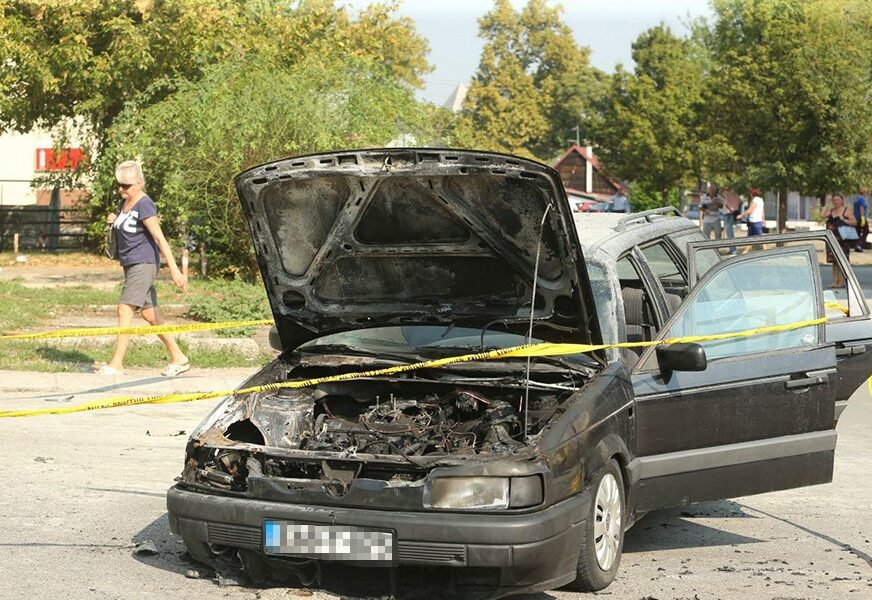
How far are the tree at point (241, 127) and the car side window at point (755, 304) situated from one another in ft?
44.3

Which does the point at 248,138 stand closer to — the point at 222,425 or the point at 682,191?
the point at 222,425

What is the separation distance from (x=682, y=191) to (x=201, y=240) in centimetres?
4326

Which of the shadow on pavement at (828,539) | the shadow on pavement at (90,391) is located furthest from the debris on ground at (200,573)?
the shadow on pavement at (90,391)

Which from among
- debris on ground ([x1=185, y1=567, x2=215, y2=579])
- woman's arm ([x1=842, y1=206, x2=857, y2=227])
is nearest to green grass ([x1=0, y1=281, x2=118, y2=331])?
debris on ground ([x1=185, y1=567, x2=215, y2=579])

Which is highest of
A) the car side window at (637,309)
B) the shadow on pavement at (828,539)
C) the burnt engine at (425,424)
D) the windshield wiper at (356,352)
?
the car side window at (637,309)

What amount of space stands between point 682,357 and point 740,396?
0.59 metres

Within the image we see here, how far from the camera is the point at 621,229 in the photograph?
7.62 meters

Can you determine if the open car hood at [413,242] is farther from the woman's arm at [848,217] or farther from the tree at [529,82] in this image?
the tree at [529,82]

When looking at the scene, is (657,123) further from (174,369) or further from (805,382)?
(805,382)

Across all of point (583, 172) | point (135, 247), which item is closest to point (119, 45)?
point (135, 247)

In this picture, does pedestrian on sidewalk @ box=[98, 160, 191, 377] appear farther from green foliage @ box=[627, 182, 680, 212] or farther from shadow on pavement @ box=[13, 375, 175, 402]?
green foliage @ box=[627, 182, 680, 212]

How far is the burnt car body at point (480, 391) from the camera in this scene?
541 centimetres

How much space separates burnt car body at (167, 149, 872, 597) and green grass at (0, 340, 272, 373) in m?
5.64

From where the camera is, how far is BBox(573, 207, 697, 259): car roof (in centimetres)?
717
